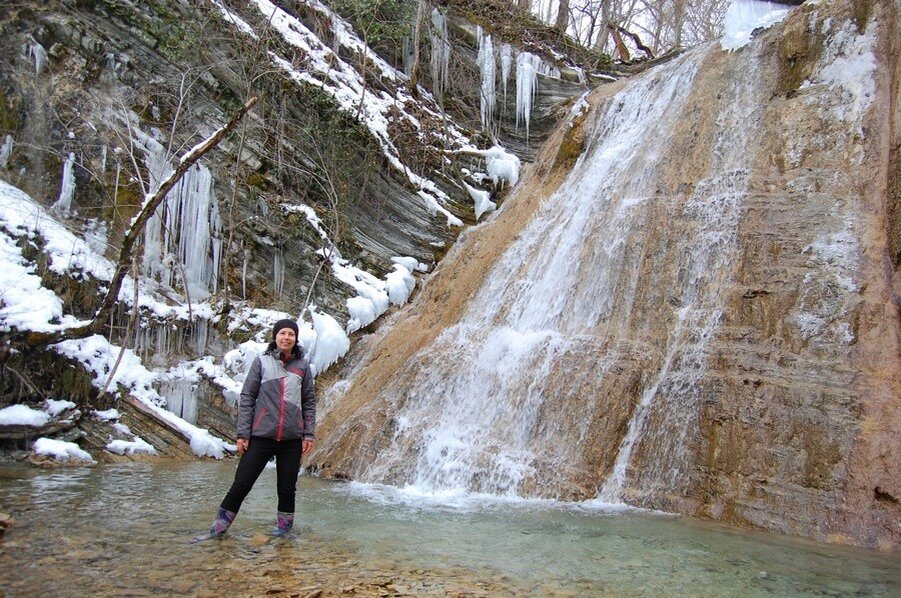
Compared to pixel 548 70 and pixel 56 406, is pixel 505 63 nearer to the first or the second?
pixel 548 70

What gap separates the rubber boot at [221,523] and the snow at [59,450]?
5232 millimetres

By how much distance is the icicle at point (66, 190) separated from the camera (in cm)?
1129

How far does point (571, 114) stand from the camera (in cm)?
1398

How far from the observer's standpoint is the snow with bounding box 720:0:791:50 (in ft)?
38.7

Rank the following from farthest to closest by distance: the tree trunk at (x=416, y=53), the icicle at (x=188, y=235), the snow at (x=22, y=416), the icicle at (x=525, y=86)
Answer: the icicle at (x=525, y=86) < the tree trunk at (x=416, y=53) < the icicle at (x=188, y=235) < the snow at (x=22, y=416)

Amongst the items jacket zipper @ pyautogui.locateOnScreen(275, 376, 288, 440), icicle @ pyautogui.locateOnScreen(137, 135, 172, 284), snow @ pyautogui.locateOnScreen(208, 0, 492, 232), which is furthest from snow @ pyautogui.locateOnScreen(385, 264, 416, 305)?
jacket zipper @ pyautogui.locateOnScreen(275, 376, 288, 440)

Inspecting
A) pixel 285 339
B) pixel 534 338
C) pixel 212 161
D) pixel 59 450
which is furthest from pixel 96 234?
pixel 285 339

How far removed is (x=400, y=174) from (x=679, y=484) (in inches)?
365

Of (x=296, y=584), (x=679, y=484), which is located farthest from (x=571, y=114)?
(x=296, y=584)

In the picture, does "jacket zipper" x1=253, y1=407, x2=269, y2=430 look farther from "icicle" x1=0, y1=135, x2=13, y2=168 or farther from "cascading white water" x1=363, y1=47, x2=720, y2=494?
"icicle" x1=0, y1=135, x2=13, y2=168

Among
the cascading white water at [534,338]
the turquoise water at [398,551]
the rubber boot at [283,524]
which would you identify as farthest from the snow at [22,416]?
the rubber boot at [283,524]

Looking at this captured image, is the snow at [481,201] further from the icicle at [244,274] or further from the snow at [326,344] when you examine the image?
the icicle at [244,274]

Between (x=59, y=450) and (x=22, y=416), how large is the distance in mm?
784

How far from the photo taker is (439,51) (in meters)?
17.1
